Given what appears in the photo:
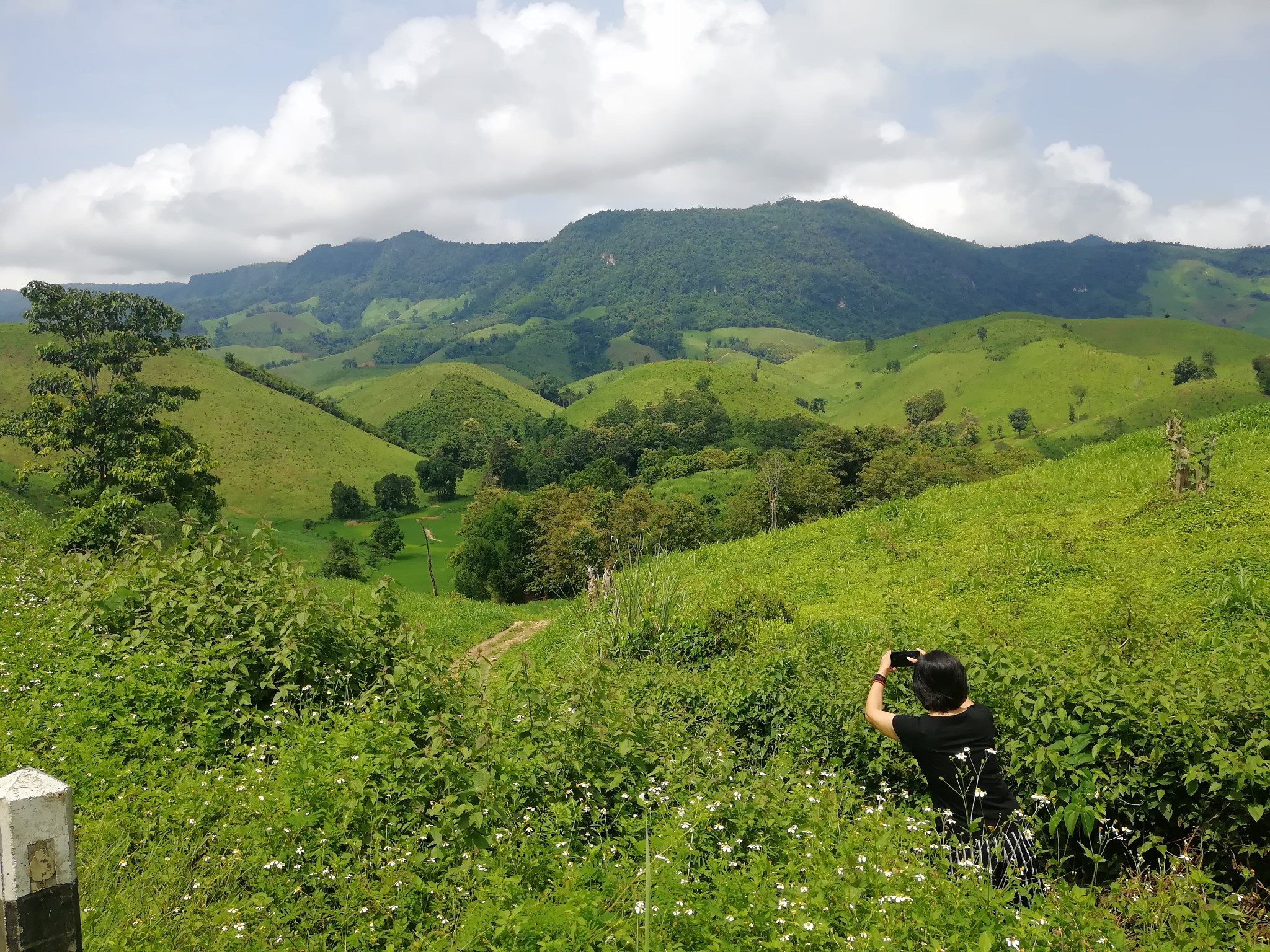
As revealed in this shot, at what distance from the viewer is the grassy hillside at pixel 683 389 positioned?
17238cm

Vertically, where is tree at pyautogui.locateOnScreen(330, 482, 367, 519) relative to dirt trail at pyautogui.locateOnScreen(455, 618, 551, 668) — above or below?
below

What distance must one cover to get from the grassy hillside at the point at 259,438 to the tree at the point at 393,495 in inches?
262

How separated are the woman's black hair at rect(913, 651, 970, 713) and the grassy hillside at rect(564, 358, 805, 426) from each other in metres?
160

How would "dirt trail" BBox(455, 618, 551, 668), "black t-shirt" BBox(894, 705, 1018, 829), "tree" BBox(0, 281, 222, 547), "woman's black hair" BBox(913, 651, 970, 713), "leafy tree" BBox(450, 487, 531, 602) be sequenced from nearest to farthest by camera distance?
"black t-shirt" BBox(894, 705, 1018, 829) < "woman's black hair" BBox(913, 651, 970, 713) < "dirt trail" BBox(455, 618, 551, 668) < "tree" BBox(0, 281, 222, 547) < "leafy tree" BBox(450, 487, 531, 602)

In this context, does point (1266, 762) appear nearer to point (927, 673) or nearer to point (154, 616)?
point (927, 673)

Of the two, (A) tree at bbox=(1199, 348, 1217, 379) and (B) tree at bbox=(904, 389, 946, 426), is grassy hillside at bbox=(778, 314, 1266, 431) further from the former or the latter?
(B) tree at bbox=(904, 389, 946, 426)

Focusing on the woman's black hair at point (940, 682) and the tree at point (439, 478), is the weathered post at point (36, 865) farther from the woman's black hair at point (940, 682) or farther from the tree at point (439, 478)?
the tree at point (439, 478)

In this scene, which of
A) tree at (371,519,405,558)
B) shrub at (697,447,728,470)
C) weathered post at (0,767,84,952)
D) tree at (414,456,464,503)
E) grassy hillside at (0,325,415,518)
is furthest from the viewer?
tree at (414,456,464,503)

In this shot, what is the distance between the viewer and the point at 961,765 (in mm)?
4543

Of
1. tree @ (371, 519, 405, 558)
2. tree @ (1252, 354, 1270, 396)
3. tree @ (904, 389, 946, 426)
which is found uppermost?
tree @ (1252, 354, 1270, 396)

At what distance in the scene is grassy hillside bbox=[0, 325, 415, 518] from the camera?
331 feet

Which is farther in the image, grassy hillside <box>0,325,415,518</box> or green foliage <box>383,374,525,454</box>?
green foliage <box>383,374,525,454</box>

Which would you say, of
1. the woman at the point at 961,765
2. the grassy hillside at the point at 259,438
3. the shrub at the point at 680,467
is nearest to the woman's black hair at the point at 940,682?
the woman at the point at 961,765


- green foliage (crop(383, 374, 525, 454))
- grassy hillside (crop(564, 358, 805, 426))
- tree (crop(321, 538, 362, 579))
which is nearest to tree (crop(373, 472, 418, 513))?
green foliage (crop(383, 374, 525, 454))
